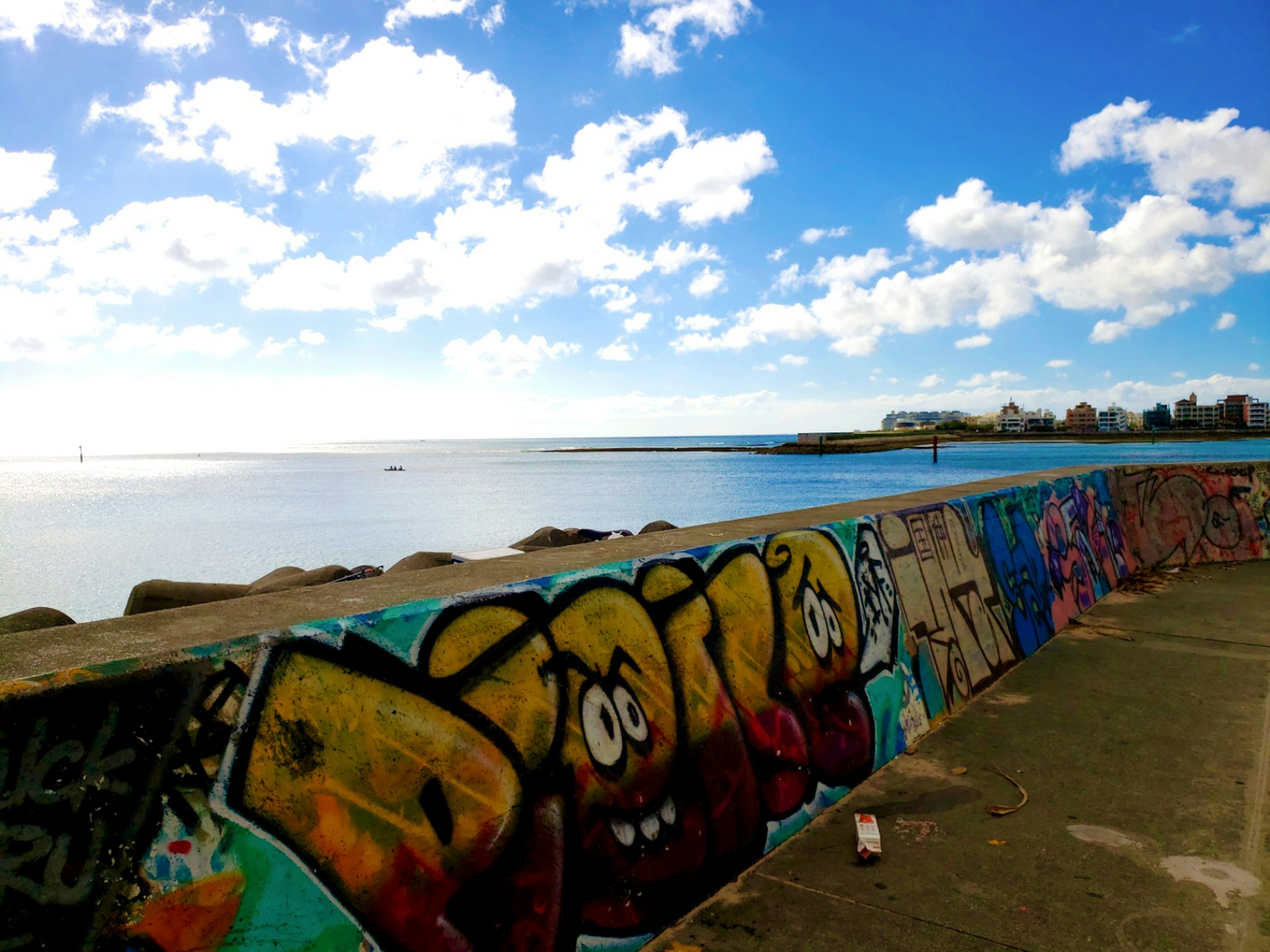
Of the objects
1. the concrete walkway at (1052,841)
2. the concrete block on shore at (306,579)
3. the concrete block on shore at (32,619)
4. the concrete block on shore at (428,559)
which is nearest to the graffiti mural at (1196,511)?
the concrete walkway at (1052,841)

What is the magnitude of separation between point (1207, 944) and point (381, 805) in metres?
2.87

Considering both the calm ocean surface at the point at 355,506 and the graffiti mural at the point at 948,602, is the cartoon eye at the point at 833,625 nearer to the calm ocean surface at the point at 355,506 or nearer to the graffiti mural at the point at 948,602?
the graffiti mural at the point at 948,602

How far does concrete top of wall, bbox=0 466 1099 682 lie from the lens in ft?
6.01

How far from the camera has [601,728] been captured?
269cm

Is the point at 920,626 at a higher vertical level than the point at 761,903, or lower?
higher

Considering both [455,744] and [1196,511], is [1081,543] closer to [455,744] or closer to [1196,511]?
[1196,511]

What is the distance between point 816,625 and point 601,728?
157 cm

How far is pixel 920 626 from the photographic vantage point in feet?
15.6

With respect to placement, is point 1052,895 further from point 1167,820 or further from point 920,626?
point 920,626

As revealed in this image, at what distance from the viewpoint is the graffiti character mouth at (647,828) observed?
8.78 feet

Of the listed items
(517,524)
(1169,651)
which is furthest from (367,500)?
(1169,651)

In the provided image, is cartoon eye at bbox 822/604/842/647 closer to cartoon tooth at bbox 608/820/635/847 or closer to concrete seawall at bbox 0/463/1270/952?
concrete seawall at bbox 0/463/1270/952

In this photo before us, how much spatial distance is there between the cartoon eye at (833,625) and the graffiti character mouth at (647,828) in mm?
1419

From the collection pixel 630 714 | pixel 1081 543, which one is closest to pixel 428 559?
pixel 630 714
